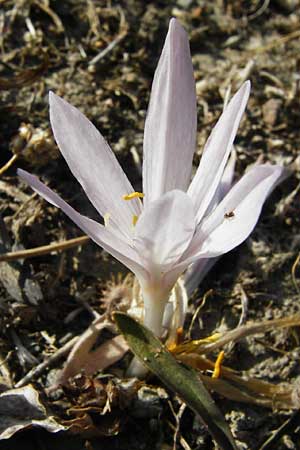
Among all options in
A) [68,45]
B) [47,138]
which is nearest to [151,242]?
[47,138]

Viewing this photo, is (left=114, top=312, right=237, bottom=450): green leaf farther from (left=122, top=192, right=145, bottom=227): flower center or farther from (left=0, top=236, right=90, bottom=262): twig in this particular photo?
(left=0, top=236, right=90, bottom=262): twig

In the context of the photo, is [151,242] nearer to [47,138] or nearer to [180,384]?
[180,384]

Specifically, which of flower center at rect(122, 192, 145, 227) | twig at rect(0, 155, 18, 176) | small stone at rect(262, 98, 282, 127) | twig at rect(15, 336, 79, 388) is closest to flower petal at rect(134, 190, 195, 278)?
flower center at rect(122, 192, 145, 227)

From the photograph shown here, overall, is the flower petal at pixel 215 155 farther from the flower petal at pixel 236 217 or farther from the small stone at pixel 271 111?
the small stone at pixel 271 111

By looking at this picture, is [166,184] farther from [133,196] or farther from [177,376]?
[177,376]

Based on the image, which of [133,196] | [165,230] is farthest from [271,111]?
[165,230]

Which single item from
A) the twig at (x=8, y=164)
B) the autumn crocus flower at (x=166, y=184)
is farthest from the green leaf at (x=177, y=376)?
the twig at (x=8, y=164)
